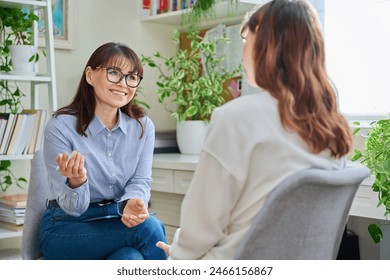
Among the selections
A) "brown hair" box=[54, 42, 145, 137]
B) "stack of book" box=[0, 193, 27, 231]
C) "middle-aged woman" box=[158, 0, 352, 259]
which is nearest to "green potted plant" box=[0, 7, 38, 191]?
"stack of book" box=[0, 193, 27, 231]

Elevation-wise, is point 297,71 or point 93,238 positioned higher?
point 297,71

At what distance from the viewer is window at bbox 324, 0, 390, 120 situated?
9.16ft

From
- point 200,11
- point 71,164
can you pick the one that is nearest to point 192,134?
point 200,11

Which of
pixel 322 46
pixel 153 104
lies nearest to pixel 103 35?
pixel 153 104

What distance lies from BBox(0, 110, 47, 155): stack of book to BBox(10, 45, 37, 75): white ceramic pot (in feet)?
0.64

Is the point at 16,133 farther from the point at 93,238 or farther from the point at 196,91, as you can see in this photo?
the point at 93,238

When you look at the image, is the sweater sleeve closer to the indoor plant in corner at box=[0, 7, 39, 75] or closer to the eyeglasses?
the eyeglasses

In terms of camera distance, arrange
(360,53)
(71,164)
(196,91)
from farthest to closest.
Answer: (196,91) < (360,53) < (71,164)

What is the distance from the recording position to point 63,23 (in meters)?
3.26

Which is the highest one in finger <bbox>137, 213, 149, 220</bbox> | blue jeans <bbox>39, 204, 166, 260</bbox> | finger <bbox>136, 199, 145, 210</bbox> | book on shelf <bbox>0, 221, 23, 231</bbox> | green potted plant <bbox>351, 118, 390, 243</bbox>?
green potted plant <bbox>351, 118, 390, 243</bbox>

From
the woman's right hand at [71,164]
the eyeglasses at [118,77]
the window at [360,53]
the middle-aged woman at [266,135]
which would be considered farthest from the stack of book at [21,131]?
the middle-aged woman at [266,135]

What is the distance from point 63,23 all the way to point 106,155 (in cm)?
156

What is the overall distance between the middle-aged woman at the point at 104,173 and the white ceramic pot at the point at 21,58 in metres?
0.95

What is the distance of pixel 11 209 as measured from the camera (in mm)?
2801
